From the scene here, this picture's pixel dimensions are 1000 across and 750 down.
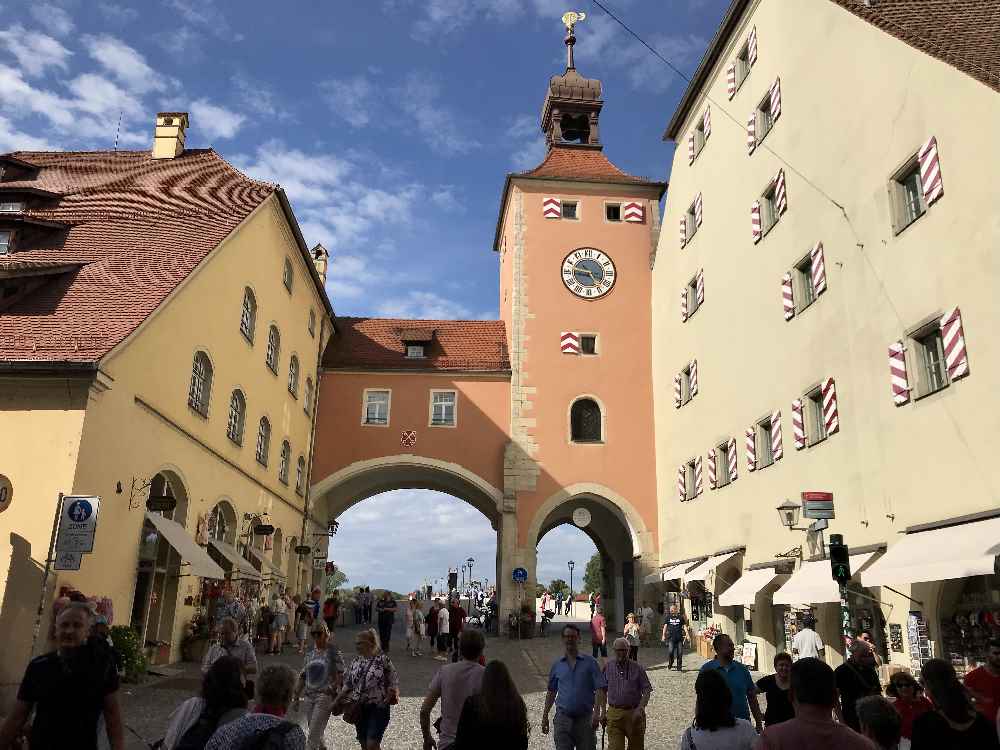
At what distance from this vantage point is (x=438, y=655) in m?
21.0

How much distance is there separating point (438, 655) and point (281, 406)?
8.49m

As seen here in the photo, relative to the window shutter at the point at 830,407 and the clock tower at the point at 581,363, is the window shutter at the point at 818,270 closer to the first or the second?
the window shutter at the point at 830,407

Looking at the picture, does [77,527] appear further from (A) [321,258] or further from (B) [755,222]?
(A) [321,258]

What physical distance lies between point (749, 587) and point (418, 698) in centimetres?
752

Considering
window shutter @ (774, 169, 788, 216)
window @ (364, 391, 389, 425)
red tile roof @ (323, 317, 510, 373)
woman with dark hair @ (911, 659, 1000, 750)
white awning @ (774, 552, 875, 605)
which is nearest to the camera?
woman with dark hair @ (911, 659, 1000, 750)

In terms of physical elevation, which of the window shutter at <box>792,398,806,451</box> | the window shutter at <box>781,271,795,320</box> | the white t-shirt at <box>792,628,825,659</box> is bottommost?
the white t-shirt at <box>792,628,825,659</box>

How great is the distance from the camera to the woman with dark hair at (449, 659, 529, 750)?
14.0 feet

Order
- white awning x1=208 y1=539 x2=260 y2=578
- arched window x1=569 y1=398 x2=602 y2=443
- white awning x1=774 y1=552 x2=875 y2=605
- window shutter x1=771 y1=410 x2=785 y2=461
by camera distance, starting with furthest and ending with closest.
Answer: arched window x1=569 y1=398 x2=602 y2=443 → white awning x1=208 y1=539 x2=260 y2=578 → window shutter x1=771 y1=410 x2=785 y2=461 → white awning x1=774 y1=552 x2=875 y2=605

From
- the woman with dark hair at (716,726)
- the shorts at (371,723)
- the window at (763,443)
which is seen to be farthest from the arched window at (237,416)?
the woman with dark hair at (716,726)

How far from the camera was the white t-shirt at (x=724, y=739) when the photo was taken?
4625 mm

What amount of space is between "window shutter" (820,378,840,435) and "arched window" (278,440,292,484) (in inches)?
609

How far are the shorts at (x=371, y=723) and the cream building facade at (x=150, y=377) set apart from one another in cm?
703

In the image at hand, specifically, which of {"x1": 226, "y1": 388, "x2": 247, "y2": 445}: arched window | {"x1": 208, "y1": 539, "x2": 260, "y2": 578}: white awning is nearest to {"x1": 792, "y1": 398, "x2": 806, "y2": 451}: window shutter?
{"x1": 208, "y1": 539, "x2": 260, "y2": 578}: white awning

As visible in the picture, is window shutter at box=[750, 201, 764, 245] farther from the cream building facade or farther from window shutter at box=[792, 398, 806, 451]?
the cream building facade
